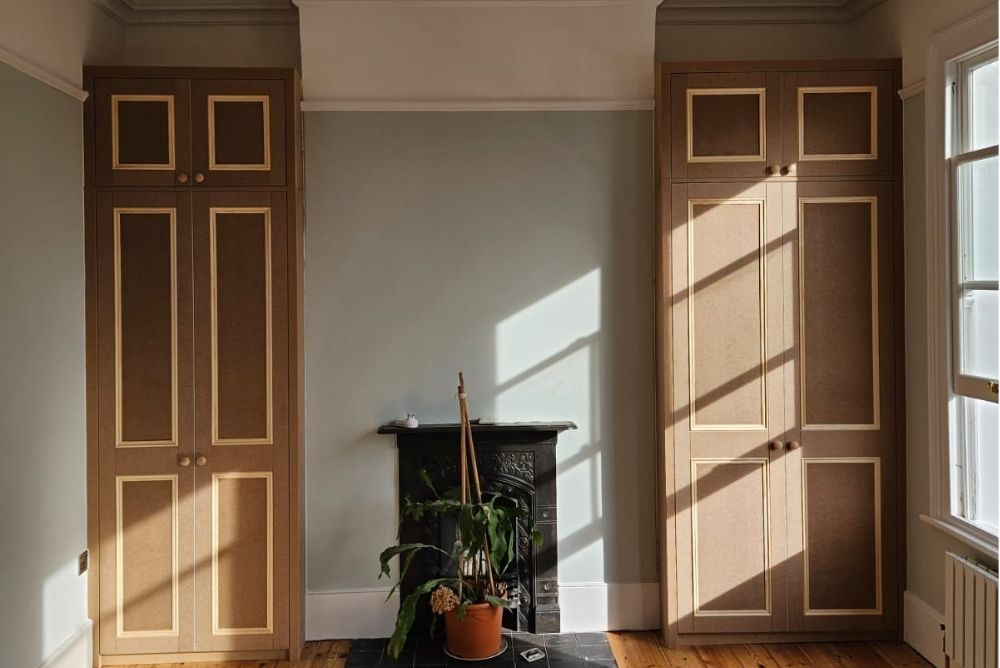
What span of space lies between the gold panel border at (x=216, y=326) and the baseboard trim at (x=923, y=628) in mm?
2728

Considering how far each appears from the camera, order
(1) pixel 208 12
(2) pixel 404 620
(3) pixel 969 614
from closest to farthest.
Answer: (3) pixel 969 614, (2) pixel 404 620, (1) pixel 208 12

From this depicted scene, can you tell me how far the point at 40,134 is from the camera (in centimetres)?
275

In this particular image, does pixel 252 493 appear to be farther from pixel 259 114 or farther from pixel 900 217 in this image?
pixel 900 217

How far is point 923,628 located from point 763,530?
709mm

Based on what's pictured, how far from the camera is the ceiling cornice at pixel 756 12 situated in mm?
3521

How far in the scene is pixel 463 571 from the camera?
325 cm

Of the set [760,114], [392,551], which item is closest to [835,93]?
[760,114]

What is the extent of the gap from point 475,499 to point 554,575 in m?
0.52

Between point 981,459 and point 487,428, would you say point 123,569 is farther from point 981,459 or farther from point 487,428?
point 981,459

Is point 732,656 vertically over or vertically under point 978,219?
under

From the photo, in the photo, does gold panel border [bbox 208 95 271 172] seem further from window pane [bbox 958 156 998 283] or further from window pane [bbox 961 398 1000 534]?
window pane [bbox 961 398 1000 534]

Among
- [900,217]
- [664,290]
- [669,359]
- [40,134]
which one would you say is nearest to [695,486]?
[669,359]

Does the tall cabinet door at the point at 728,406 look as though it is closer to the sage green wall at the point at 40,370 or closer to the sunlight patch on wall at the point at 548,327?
the sunlight patch on wall at the point at 548,327

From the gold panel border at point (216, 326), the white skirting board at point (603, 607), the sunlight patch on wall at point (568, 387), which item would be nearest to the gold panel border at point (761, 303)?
the sunlight patch on wall at point (568, 387)
